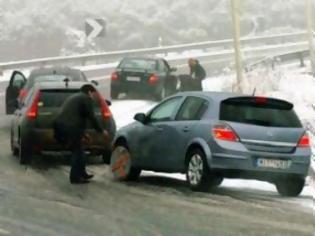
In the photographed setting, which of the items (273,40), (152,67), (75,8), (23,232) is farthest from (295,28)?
(23,232)

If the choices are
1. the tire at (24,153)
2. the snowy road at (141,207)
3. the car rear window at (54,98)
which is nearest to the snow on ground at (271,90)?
the car rear window at (54,98)

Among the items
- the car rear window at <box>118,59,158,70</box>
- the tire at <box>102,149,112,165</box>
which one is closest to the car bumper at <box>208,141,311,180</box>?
the tire at <box>102,149,112,165</box>

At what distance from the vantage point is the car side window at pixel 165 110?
14.5m

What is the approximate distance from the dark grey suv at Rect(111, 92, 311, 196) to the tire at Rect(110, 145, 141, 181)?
836 millimetres

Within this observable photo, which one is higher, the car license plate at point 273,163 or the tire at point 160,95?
the tire at point 160,95

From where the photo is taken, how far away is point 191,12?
71875mm

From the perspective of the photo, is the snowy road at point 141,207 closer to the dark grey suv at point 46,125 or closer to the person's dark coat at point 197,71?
the dark grey suv at point 46,125

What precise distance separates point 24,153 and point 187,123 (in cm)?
381

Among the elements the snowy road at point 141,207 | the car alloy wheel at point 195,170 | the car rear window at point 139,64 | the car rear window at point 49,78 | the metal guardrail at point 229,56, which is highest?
the metal guardrail at point 229,56

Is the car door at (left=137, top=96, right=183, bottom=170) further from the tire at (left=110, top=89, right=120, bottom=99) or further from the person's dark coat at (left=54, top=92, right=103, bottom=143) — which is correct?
→ the tire at (left=110, top=89, right=120, bottom=99)

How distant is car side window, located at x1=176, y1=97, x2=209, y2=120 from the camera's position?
13773 millimetres

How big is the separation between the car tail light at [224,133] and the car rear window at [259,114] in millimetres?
201

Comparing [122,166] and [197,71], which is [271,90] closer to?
[197,71]

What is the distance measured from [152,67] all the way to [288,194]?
1770 centimetres
